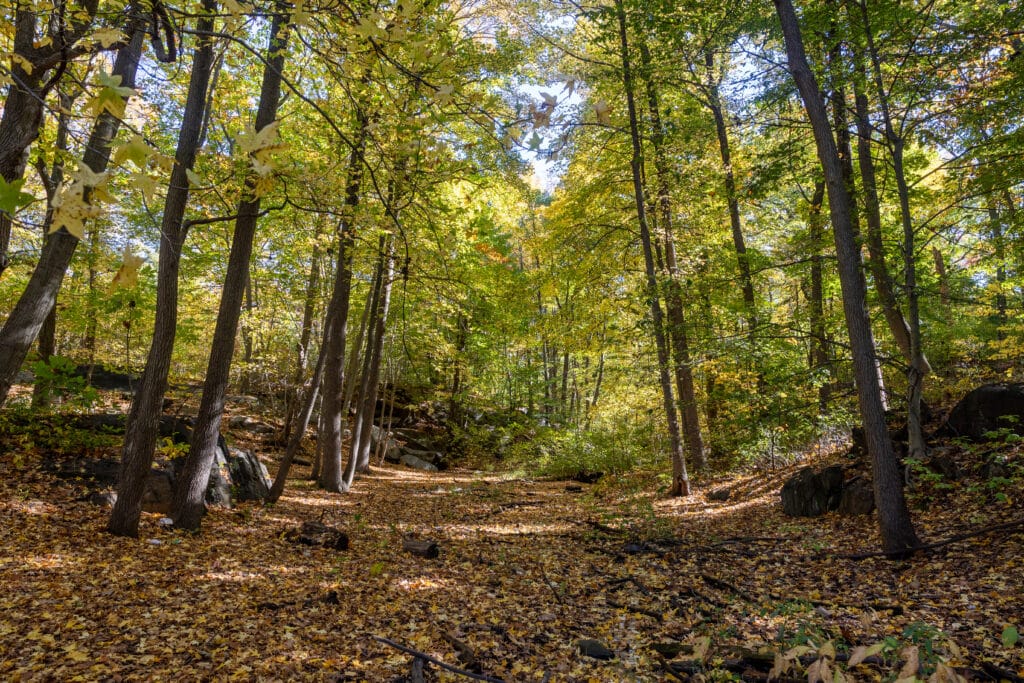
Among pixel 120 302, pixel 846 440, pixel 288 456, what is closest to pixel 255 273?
pixel 120 302

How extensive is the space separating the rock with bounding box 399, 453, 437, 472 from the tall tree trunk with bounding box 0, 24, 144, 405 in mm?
11922

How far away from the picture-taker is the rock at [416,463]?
16.6m

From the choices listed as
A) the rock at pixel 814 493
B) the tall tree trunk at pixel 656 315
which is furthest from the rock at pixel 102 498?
the rock at pixel 814 493

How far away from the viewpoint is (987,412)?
279 inches

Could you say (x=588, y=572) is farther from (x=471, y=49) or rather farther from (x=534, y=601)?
(x=471, y=49)

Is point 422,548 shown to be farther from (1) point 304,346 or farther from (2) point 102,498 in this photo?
(1) point 304,346

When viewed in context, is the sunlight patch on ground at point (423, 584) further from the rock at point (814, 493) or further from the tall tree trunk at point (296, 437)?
the rock at point (814, 493)

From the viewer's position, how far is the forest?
3.19 m

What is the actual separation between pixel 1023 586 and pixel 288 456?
342 inches

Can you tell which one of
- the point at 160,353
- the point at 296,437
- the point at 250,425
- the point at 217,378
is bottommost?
the point at 296,437

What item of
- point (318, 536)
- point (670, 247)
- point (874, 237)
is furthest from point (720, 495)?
point (318, 536)

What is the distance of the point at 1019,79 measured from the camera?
598 centimetres

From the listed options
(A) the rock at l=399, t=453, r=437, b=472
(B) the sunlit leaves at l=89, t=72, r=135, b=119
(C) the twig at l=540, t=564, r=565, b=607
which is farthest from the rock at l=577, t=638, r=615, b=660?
(A) the rock at l=399, t=453, r=437, b=472

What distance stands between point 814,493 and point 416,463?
38.5 ft
